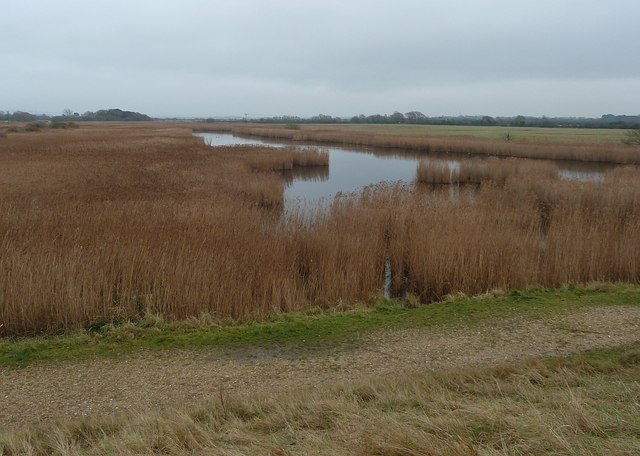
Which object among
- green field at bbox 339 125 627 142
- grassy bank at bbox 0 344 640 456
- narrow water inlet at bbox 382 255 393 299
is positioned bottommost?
narrow water inlet at bbox 382 255 393 299

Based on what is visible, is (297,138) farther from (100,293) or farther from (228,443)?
(228,443)

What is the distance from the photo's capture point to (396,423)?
10.2 feet

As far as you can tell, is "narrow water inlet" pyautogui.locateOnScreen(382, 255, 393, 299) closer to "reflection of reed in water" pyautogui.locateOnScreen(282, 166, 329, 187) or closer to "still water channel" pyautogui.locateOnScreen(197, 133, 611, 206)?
"still water channel" pyautogui.locateOnScreen(197, 133, 611, 206)

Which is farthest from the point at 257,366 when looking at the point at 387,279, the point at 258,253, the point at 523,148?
the point at 523,148

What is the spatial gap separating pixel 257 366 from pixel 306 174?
20.0 meters

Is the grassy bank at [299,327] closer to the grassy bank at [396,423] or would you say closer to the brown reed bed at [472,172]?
the grassy bank at [396,423]

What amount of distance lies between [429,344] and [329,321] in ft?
4.44

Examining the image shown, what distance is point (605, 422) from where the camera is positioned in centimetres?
307

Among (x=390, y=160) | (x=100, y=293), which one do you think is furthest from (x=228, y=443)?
Answer: (x=390, y=160)

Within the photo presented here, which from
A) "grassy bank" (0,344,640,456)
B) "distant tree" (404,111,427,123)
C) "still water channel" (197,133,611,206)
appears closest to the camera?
"grassy bank" (0,344,640,456)

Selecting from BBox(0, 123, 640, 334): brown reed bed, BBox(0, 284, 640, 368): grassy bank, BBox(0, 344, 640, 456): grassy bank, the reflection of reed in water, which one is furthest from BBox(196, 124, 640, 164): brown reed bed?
BBox(0, 344, 640, 456): grassy bank

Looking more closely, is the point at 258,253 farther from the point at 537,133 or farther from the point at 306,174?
the point at 537,133

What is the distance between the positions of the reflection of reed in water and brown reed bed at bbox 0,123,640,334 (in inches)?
402

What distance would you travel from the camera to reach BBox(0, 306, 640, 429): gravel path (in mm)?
4078
